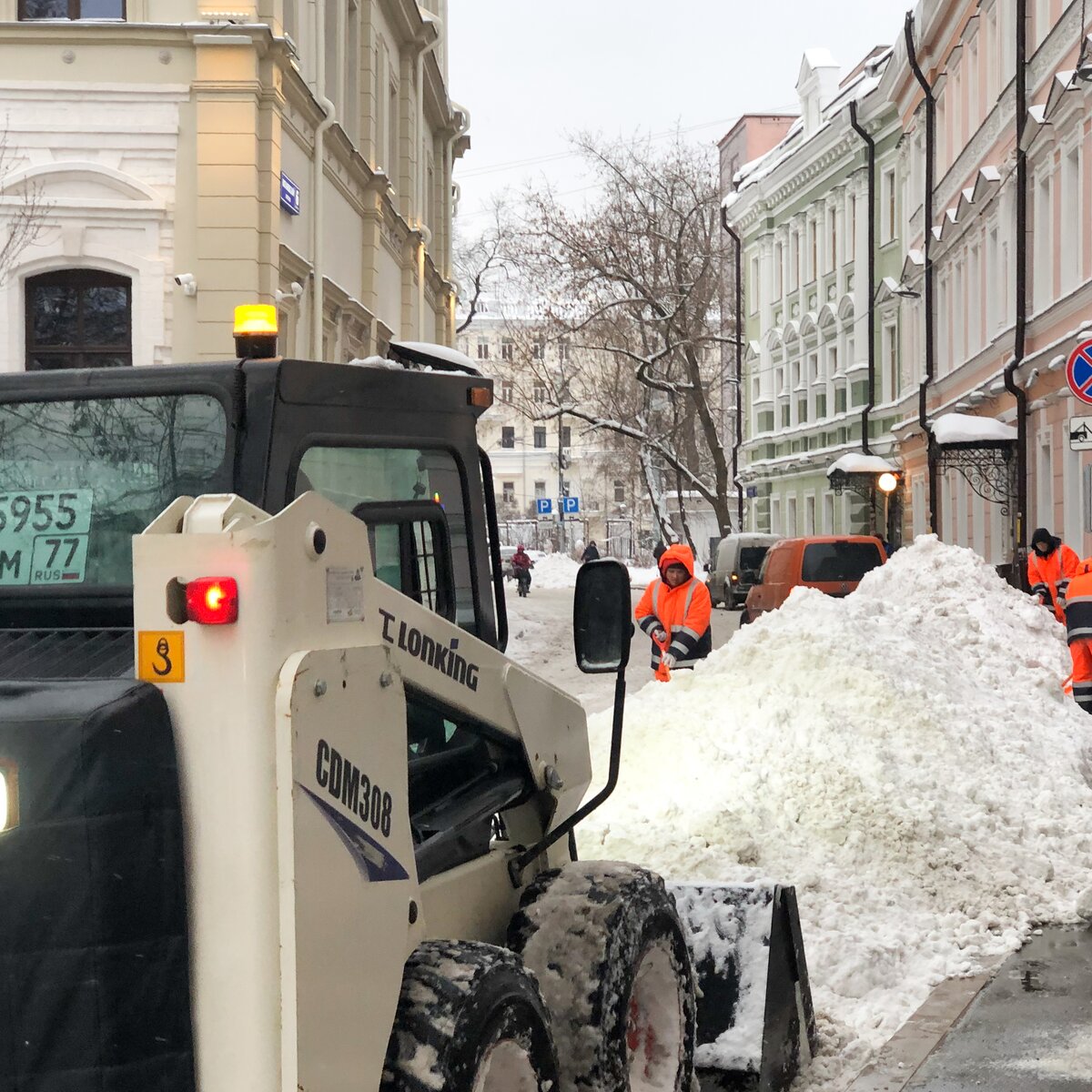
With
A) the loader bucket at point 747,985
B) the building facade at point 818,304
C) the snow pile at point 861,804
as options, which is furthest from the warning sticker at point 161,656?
the building facade at point 818,304

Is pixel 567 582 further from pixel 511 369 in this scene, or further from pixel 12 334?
pixel 12 334

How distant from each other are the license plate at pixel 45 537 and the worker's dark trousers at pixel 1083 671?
880 centimetres

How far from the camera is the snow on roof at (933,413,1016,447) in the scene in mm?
27469

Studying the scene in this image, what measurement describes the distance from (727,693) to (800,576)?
689 inches

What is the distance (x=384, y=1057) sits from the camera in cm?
282

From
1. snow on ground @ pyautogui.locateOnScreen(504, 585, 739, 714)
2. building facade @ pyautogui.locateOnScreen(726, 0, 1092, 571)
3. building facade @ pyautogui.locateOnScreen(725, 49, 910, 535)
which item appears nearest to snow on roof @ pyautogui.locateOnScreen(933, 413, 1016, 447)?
building facade @ pyautogui.locateOnScreen(726, 0, 1092, 571)

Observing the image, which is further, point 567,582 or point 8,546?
point 567,582

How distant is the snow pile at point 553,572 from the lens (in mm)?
62719

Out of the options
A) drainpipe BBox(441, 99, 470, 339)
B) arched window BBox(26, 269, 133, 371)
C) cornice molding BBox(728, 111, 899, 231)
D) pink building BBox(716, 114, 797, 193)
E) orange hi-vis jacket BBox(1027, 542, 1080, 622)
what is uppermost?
pink building BBox(716, 114, 797, 193)

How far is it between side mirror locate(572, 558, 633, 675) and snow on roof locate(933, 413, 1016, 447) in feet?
80.4

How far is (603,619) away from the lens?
3.96 metres

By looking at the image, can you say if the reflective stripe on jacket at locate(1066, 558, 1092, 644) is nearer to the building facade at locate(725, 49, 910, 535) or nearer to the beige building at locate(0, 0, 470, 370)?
the beige building at locate(0, 0, 470, 370)

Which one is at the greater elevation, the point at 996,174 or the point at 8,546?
the point at 996,174

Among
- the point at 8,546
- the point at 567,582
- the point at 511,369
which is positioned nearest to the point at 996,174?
the point at 511,369
